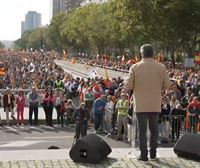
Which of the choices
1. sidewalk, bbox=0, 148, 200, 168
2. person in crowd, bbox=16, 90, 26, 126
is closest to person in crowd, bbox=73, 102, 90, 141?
person in crowd, bbox=16, 90, 26, 126

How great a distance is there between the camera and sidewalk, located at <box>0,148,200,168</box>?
28.6 feet

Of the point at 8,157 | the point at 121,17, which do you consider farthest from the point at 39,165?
the point at 121,17

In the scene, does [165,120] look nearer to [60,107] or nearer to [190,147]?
[60,107]

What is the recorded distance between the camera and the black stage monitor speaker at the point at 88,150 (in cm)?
879

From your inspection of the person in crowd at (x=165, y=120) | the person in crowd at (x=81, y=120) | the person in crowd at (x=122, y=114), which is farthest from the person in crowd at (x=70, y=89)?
the person in crowd at (x=81, y=120)

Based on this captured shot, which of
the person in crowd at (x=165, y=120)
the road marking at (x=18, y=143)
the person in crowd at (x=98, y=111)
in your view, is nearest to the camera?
the road marking at (x=18, y=143)

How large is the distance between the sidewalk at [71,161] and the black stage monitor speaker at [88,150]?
3.8 inches

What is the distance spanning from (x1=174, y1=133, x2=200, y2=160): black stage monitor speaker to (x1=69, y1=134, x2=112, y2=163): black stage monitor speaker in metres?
1.26

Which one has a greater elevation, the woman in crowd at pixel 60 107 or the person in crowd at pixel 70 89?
the person in crowd at pixel 70 89

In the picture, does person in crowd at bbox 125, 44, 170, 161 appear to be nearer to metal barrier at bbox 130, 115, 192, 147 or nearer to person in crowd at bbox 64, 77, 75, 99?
metal barrier at bbox 130, 115, 192, 147

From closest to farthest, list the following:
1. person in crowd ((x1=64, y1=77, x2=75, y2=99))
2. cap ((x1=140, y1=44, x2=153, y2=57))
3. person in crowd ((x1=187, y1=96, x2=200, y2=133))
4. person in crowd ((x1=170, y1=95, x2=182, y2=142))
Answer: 1. cap ((x1=140, y1=44, x2=153, y2=57))
2. person in crowd ((x1=170, y1=95, x2=182, y2=142))
3. person in crowd ((x1=187, y1=96, x2=200, y2=133))
4. person in crowd ((x1=64, y1=77, x2=75, y2=99))

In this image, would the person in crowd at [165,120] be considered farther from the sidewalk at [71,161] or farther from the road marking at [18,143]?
the sidewalk at [71,161]

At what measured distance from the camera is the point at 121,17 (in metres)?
64.8

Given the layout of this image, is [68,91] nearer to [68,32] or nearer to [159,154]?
[159,154]
